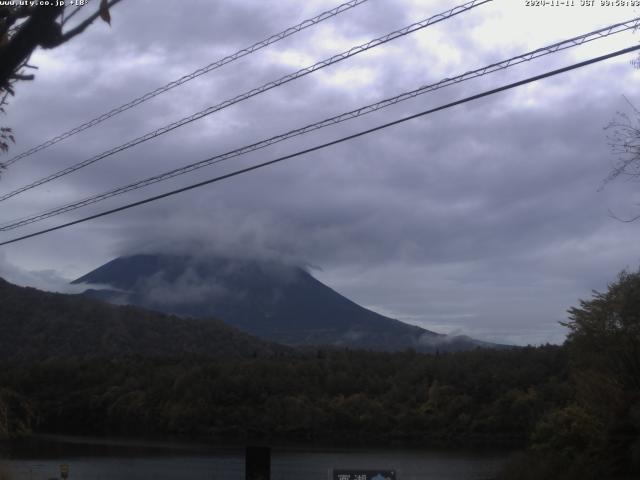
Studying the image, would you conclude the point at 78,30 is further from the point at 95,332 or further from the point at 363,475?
the point at 95,332

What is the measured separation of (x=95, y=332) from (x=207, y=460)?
78.1 m

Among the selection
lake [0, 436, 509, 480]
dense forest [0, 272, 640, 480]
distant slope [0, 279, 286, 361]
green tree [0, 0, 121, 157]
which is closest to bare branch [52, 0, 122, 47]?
green tree [0, 0, 121, 157]

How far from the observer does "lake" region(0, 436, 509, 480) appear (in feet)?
128

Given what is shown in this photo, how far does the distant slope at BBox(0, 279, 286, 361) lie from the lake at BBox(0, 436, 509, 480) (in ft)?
150

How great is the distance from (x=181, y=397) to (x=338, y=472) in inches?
2950

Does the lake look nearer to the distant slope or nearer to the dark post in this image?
the dark post

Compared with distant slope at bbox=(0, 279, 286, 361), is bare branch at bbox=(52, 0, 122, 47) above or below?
below

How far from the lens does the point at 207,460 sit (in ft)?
163

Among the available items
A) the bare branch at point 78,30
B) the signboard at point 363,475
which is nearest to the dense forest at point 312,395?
the signboard at point 363,475

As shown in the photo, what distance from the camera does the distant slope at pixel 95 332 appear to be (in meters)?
112

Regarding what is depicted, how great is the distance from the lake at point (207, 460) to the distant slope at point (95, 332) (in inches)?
1795

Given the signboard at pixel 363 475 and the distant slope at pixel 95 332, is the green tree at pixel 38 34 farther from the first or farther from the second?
the distant slope at pixel 95 332

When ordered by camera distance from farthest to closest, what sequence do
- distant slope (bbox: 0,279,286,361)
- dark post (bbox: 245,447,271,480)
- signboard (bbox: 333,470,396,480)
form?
distant slope (bbox: 0,279,286,361) → dark post (bbox: 245,447,271,480) → signboard (bbox: 333,470,396,480)

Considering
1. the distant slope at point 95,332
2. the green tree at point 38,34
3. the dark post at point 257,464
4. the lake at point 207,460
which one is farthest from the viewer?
the distant slope at point 95,332
